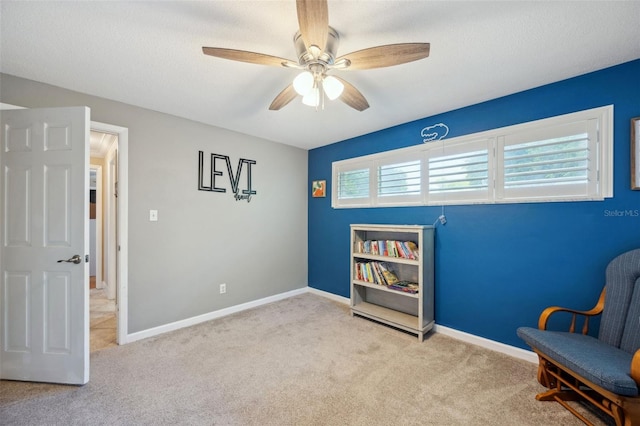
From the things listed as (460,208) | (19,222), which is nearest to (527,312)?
(460,208)

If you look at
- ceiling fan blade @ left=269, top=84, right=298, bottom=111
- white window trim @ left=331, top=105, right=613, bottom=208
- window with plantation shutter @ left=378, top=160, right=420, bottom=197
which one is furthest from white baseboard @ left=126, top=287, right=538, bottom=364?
ceiling fan blade @ left=269, top=84, right=298, bottom=111

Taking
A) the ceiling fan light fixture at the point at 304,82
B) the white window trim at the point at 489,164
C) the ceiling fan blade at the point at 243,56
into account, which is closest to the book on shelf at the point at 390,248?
the white window trim at the point at 489,164

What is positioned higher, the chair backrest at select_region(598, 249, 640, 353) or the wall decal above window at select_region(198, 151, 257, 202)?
the wall decal above window at select_region(198, 151, 257, 202)

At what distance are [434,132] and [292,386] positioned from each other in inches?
108

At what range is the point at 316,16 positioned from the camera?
1167 mm

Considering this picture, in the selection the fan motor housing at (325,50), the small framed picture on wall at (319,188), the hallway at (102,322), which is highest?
the fan motor housing at (325,50)

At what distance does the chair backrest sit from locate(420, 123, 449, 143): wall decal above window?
1.69 metres

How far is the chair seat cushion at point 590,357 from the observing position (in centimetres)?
133

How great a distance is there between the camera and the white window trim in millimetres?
1944

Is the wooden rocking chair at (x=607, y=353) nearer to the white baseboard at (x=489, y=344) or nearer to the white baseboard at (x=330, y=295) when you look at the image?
the white baseboard at (x=489, y=344)

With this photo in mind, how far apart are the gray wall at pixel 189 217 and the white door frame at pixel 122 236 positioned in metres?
0.05

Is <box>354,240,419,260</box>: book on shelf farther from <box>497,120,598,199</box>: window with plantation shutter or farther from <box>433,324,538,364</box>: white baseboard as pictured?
<box>497,120,598,199</box>: window with plantation shutter

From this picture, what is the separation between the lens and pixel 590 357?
1521mm

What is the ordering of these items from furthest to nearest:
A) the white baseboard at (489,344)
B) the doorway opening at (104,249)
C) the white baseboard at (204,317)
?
the doorway opening at (104,249)
the white baseboard at (204,317)
the white baseboard at (489,344)
